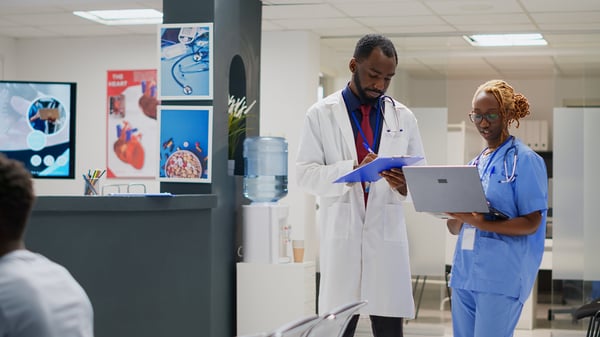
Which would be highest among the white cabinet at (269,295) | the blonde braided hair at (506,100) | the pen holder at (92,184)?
the blonde braided hair at (506,100)

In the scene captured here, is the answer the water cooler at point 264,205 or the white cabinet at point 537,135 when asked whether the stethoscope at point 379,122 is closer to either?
the water cooler at point 264,205

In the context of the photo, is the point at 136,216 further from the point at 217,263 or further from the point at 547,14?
the point at 547,14

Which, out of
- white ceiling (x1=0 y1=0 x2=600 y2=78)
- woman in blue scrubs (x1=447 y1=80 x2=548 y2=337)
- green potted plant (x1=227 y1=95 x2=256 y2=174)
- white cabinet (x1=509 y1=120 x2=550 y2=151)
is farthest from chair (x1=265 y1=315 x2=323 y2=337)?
white cabinet (x1=509 y1=120 x2=550 y2=151)

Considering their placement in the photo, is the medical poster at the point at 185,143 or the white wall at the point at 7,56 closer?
the medical poster at the point at 185,143

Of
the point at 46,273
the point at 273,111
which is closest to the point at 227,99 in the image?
the point at 273,111

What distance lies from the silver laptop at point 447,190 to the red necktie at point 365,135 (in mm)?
313

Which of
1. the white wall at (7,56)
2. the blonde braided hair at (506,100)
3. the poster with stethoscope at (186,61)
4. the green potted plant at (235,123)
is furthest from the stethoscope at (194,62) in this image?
the white wall at (7,56)

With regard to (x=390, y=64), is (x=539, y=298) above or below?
below

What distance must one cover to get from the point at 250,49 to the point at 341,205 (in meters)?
2.97

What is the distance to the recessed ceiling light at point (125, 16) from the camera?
727 centimetres

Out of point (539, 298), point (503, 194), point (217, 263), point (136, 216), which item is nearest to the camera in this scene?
point (503, 194)

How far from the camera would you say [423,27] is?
7574 mm

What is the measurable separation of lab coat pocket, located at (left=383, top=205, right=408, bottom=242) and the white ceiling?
11.2ft

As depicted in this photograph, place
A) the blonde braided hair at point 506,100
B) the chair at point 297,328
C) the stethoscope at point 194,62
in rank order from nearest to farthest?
1. the chair at point 297,328
2. the blonde braided hair at point 506,100
3. the stethoscope at point 194,62
